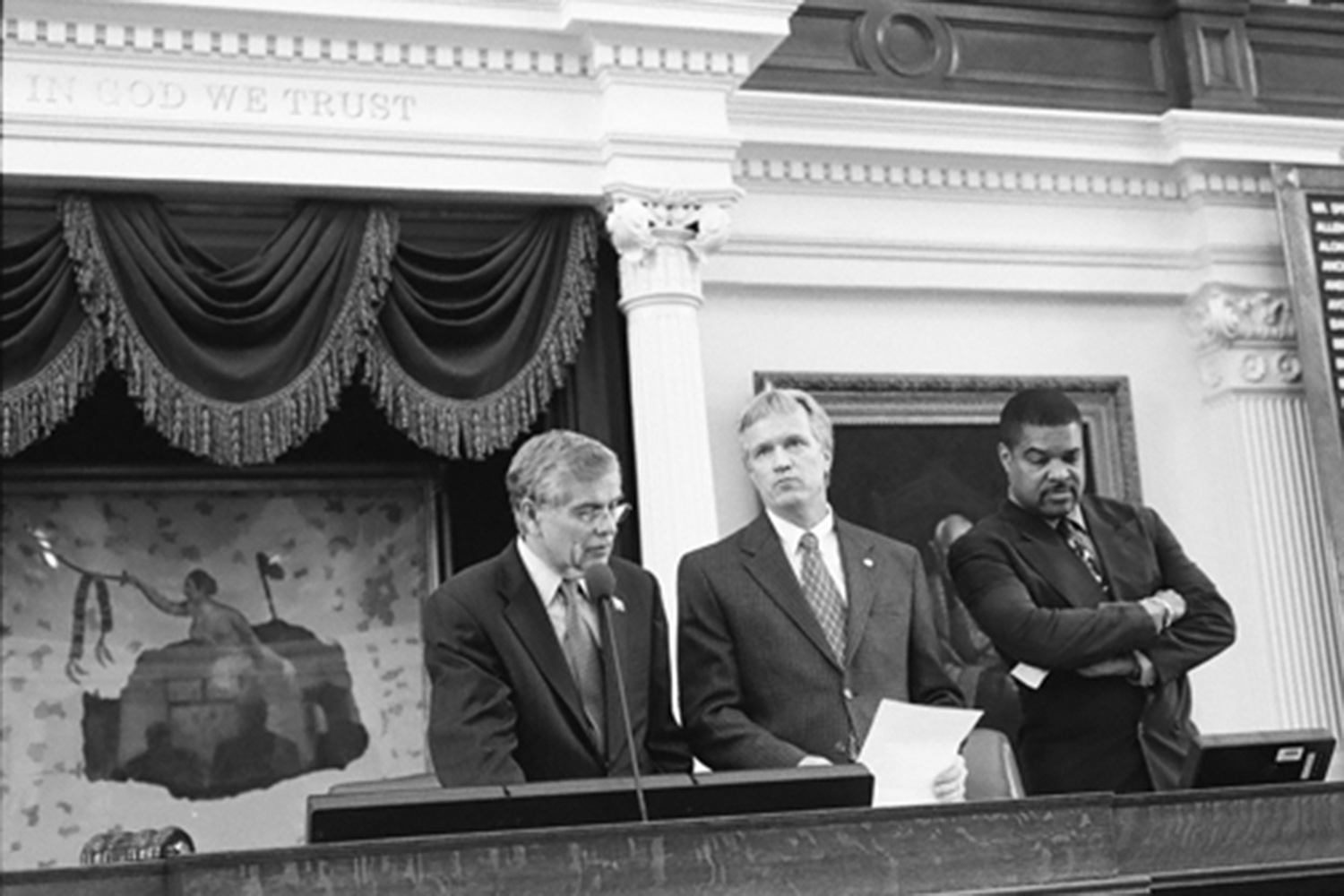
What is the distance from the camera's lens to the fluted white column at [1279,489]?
6.55 m

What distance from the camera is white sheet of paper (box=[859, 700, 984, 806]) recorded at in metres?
3.23

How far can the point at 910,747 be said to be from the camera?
3301mm

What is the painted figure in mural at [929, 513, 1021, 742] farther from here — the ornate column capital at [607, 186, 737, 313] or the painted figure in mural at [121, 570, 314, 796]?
the painted figure in mural at [121, 570, 314, 796]

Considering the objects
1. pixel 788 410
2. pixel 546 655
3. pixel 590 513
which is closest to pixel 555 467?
pixel 590 513

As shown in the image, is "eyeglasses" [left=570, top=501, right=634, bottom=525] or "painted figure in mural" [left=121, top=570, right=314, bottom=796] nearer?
"eyeglasses" [left=570, top=501, right=634, bottom=525]

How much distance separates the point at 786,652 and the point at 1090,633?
0.68 metres

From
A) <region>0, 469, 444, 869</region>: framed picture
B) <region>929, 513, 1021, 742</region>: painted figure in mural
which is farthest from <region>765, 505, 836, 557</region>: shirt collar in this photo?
<region>0, 469, 444, 869</region>: framed picture

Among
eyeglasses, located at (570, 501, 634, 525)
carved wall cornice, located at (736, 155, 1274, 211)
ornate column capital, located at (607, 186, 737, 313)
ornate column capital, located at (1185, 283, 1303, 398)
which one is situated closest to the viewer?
eyeglasses, located at (570, 501, 634, 525)

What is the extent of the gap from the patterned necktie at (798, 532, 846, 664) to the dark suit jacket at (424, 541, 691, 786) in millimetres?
459

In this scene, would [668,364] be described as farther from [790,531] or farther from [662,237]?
[790,531]

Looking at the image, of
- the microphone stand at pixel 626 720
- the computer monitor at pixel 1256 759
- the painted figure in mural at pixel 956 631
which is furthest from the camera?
the painted figure in mural at pixel 956 631

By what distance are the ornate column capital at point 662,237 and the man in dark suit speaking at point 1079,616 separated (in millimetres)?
1828

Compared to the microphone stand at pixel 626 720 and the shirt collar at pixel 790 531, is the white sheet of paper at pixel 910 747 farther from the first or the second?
the shirt collar at pixel 790 531

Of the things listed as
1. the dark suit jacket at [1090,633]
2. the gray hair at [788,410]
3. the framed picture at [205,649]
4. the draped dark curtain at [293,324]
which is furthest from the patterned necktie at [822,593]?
the framed picture at [205,649]
